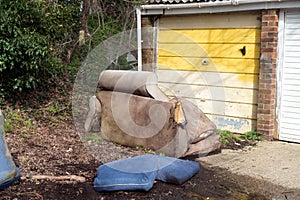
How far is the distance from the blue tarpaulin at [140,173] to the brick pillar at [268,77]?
7.86 ft

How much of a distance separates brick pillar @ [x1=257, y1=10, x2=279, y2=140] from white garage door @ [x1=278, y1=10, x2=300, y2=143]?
0.44 feet

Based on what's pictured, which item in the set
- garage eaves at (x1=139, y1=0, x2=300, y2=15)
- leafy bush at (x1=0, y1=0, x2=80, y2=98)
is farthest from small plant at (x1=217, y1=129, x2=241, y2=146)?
leafy bush at (x1=0, y1=0, x2=80, y2=98)

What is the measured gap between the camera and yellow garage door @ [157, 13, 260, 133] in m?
7.02

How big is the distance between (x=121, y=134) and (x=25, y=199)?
247cm

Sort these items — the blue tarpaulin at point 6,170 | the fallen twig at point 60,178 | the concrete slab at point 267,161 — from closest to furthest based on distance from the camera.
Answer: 1. the blue tarpaulin at point 6,170
2. the fallen twig at point 60,178
3. the concrete slab at point 267,161

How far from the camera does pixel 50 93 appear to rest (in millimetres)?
8367

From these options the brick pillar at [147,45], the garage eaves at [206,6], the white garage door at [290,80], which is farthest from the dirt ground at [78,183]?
the garage eaves at [206,6]

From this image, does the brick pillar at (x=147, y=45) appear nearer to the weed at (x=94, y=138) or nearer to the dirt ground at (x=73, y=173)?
the dirt ground at (x=73, y=173)

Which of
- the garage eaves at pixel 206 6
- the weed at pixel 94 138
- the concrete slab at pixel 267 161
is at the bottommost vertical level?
the concrete slab at pixel 267 161

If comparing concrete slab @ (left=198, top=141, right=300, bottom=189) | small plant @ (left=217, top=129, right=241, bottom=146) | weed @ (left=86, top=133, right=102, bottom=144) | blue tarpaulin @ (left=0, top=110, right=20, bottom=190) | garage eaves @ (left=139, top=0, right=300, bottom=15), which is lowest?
concrete slab @ (left=198, top=141, right=300, bottom=189)

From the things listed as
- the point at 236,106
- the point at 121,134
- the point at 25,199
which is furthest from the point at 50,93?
the point at 25,199

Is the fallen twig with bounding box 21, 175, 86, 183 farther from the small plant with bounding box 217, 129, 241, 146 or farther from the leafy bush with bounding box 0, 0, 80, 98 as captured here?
the leafy bush with bounding box 0, 0, 80, 98

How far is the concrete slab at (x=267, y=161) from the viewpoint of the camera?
198 inches

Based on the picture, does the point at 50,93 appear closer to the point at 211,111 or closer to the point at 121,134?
the point at 121,134
